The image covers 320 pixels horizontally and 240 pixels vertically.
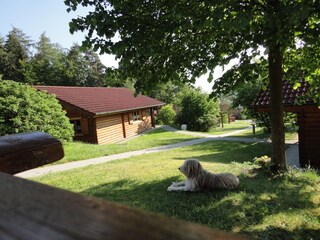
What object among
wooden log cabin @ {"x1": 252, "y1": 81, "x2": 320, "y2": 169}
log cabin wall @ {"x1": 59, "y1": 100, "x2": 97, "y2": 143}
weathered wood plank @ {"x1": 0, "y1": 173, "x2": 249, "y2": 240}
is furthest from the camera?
log cabin wall @ {"x1": 59, "y1": 100, "x2": 97, "y2": 143}

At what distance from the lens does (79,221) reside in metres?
0.66

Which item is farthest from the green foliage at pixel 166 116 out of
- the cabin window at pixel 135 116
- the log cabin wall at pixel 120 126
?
the cabin window at pixel 135 116

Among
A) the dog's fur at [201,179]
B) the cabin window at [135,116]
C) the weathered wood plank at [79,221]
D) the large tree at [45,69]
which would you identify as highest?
the large tree at [45,69]

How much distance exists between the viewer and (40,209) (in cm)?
72

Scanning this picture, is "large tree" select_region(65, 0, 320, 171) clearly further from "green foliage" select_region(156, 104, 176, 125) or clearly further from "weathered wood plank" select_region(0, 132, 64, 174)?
"green foliage" select_region(156, 104, 176, 125)

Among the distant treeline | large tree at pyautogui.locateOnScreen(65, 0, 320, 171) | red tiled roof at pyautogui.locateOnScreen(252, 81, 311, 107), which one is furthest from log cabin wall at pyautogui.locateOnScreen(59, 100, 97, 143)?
the distant treeline

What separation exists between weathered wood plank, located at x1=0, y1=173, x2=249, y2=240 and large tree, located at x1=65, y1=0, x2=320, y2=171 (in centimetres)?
336

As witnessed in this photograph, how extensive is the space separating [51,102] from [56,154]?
57.4 ft

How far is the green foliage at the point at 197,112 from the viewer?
3153cm

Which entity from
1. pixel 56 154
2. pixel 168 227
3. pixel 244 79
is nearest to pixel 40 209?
pixel 168 227

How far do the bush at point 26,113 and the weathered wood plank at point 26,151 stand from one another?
1442cm

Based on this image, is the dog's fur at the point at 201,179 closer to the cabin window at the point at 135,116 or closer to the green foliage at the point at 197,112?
the cabin window at the point at 135,116

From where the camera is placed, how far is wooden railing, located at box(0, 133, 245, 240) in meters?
0.60

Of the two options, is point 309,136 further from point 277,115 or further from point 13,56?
point 13,56
